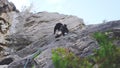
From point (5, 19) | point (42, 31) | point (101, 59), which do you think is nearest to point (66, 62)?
point (101, 59)

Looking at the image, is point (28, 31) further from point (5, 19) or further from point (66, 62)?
point (66, 62)

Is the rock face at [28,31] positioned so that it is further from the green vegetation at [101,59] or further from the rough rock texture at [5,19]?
the green vegetation at [101,59]

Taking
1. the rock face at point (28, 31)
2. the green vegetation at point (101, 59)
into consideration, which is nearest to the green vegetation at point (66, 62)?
the green vegetation at point (101, 59)

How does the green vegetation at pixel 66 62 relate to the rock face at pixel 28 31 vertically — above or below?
above

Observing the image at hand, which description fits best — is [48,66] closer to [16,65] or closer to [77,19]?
[16,65]

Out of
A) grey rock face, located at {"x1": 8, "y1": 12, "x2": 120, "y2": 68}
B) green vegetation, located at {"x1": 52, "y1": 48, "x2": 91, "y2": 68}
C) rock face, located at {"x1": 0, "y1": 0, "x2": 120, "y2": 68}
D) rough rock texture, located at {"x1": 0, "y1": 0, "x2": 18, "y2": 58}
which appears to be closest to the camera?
green vegetation, located at {"x1": 52, "y1": 48, "x2": 91, "y2": 68}

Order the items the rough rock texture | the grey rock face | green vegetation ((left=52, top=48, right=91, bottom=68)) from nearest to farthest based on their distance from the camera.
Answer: green vegetation ((left=52, top=48, right=91, bottom=68)), the grey rock face, the rough rock texture

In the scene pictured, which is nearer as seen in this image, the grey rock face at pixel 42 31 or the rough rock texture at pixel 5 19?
the grey rock face at pixel 42 31

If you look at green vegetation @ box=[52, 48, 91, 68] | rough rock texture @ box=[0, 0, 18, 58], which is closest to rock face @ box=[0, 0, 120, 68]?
rough rock texture @ box=[0, 0, 18, 58]

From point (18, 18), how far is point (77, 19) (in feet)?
18.1

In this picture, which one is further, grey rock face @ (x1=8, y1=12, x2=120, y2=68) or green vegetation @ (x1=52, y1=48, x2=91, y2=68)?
grey rock face @ (x1=8, y1=12, x2=120, y2=68)

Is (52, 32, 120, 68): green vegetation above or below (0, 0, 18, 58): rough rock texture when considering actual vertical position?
above

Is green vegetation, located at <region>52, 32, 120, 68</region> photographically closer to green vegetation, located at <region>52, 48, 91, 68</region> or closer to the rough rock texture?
green vegetation, located at <region>52, 48, 91, 68</region>

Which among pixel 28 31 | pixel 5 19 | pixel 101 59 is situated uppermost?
pixel 101 59
